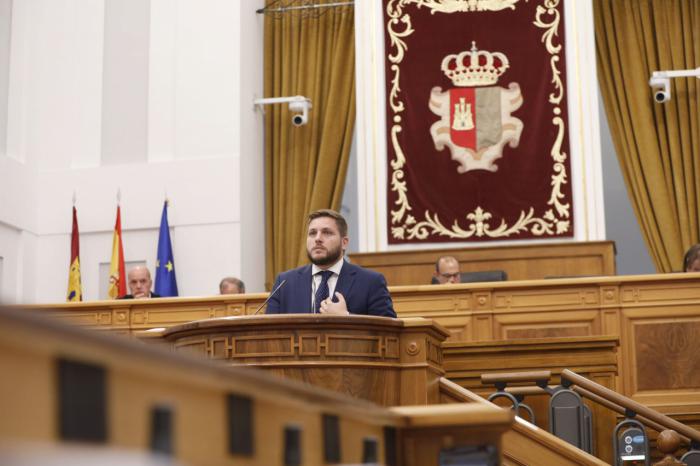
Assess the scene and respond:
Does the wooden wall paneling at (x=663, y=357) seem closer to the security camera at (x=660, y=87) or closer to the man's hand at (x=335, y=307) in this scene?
the man's hand at (x=335, y=307)

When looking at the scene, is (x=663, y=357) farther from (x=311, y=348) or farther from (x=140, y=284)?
(x=140, y=284)

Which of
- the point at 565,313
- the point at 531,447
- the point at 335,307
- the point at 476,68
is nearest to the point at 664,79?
the point at 476,68

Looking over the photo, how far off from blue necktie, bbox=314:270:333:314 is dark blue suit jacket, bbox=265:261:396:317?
28 millimetres

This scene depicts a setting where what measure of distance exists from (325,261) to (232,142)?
19.3 feet

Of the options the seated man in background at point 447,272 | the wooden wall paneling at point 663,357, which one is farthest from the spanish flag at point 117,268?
the wooden wall paneling at point 663,357

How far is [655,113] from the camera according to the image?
10.3m

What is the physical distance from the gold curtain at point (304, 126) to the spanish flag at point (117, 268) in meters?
1.50

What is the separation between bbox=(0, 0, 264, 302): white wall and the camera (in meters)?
10.2

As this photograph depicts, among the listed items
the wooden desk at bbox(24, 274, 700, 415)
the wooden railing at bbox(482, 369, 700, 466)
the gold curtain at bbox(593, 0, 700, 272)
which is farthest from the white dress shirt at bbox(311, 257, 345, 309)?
the gold curtain at bbox(593, 0, 700, 272)

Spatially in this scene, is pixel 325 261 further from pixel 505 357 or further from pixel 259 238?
pixel 259 238

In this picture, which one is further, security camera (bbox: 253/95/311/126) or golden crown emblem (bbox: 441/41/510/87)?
security camera (bbox: 253/95/311/126)

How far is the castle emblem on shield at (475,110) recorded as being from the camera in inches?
385

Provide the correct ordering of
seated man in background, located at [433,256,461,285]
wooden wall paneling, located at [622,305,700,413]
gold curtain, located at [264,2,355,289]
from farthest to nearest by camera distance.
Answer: gold curtain, located at [264,2,355,289] < seated man in background, located at [433,256,461,285] < wooden wall paneling, located at [622,305,700,413]

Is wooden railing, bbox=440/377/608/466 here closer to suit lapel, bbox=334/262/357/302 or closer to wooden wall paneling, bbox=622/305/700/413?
suit lapel, bbox=334/262/357/302
